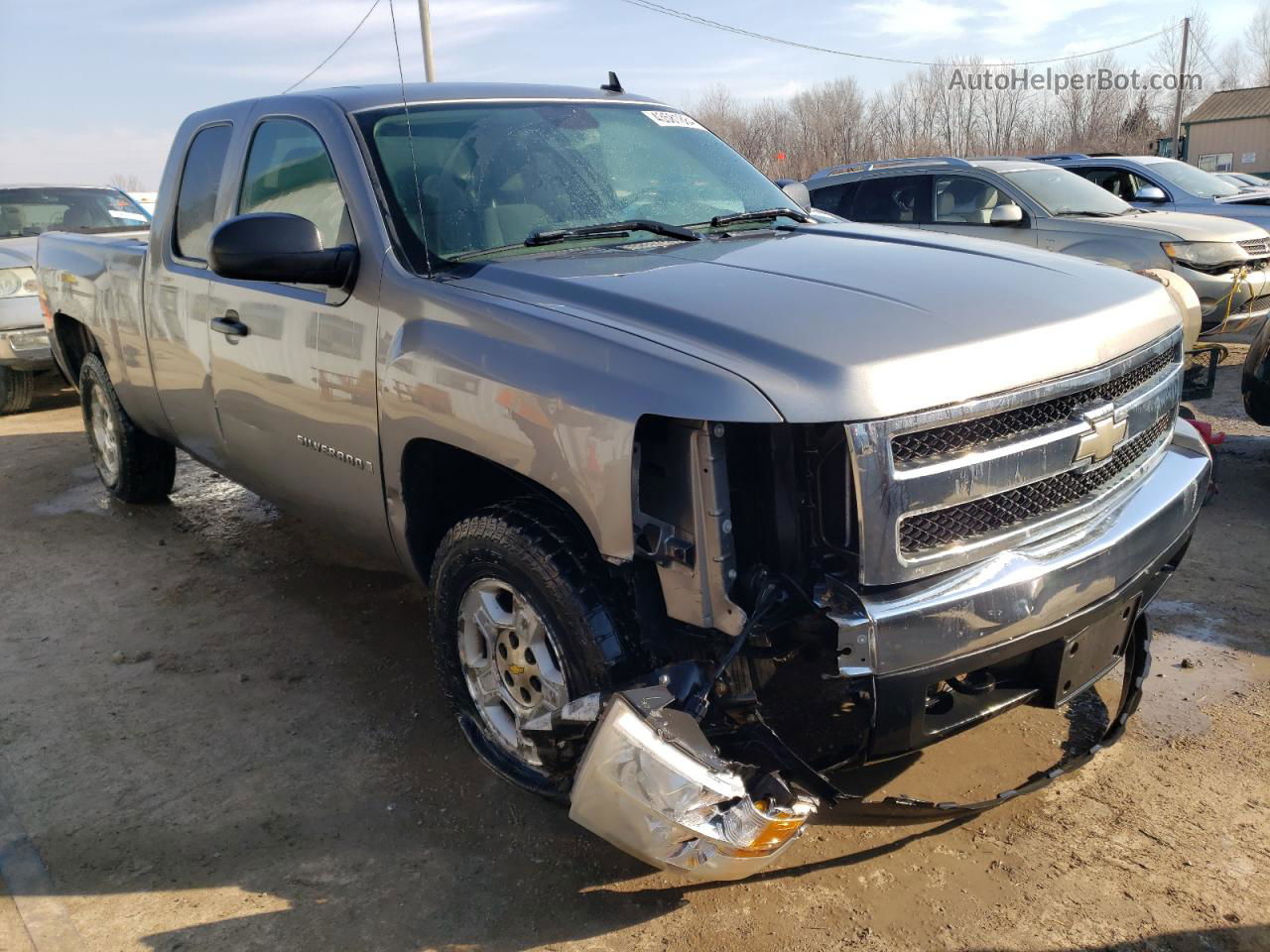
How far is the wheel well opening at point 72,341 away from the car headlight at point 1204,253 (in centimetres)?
799

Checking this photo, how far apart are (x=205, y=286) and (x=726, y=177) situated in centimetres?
201

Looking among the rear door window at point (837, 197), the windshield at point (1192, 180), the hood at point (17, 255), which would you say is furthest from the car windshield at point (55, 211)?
the windshield at point (1192, 180)

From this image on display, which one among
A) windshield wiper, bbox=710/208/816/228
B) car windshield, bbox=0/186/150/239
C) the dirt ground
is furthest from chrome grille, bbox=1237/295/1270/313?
car windshield, bbox=0/186/150/239

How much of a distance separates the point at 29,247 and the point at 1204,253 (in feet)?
32.3

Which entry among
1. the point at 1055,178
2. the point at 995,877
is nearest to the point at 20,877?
the point at 995,877

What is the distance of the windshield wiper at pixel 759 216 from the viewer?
358cm

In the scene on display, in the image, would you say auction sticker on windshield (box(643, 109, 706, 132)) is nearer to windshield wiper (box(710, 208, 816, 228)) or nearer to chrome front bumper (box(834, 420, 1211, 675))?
windshield wiper (box(710, 208, 816, 228))

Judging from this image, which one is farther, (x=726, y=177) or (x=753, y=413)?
(x=726, y=177)

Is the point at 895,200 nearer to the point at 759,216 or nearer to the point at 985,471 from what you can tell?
the point at 759,216

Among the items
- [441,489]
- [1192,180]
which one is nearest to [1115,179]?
[1192,180]

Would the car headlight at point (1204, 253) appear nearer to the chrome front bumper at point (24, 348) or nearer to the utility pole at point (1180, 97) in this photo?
the chrome front bumper at point (24, 348)

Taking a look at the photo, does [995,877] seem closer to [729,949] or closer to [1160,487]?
[729,949]

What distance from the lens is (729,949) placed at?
95.6 inches

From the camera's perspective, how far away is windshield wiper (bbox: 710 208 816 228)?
3.58 meters
